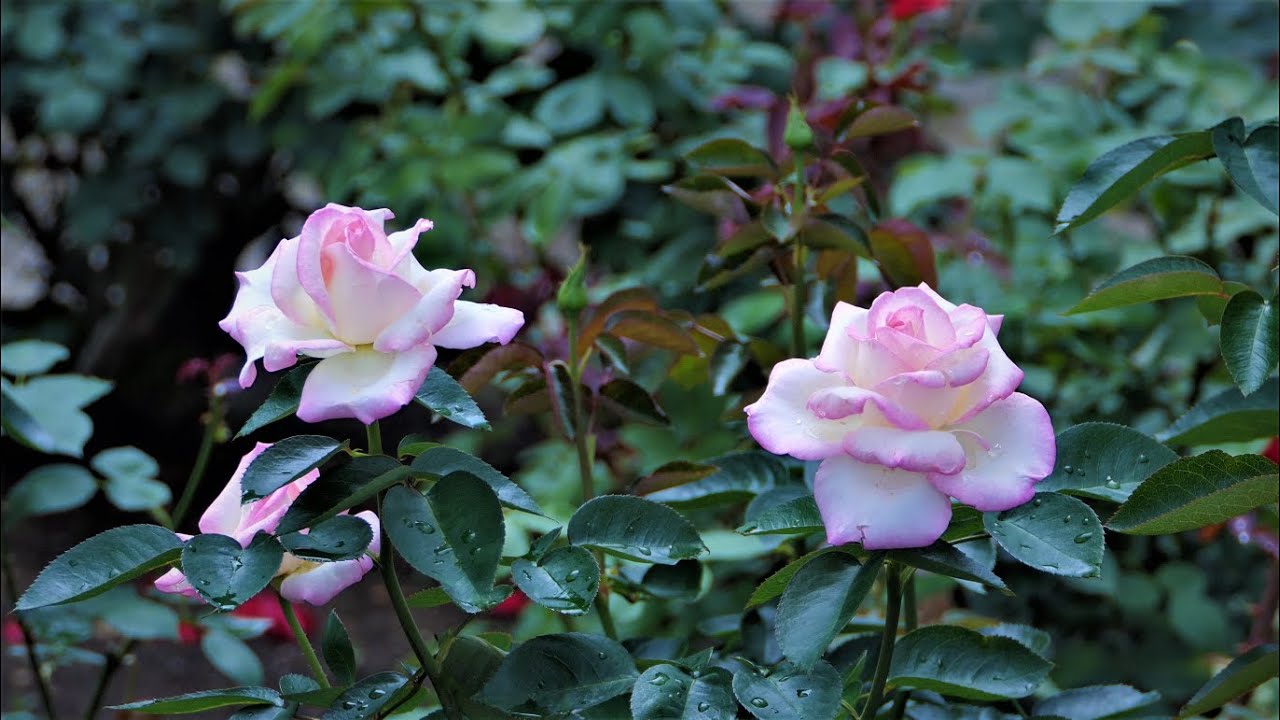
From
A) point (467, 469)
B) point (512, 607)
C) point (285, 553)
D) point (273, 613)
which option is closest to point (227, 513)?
point (285, 553)

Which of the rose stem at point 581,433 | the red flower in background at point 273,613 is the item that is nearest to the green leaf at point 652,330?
the rose stem at point 581,433

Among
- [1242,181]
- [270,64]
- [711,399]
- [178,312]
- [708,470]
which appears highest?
[1242,181]

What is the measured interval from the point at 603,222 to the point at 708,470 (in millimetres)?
1414

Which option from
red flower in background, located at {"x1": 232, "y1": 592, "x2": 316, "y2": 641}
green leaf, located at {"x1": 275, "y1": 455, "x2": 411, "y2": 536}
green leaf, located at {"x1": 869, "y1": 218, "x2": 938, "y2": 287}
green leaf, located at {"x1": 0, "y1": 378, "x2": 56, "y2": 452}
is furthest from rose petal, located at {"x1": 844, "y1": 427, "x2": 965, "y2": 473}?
red flower in background, located at {"x1": 232, "y1": 592, "x2": 316, "y2": 641}

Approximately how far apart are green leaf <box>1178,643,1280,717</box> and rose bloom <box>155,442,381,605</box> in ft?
1.49

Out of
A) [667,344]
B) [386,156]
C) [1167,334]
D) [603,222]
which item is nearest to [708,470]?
[667,344]

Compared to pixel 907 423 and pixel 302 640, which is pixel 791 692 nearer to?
pixel 907 423

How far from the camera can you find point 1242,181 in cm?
73

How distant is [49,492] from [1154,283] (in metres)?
0.86

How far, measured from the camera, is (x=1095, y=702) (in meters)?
0.81

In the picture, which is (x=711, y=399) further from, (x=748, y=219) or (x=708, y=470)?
(x=708, y=470)

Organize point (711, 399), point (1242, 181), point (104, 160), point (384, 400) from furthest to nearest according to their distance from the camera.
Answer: point (104, 160) → point (711, 399) → point (1242, 181) → point (384, 400)

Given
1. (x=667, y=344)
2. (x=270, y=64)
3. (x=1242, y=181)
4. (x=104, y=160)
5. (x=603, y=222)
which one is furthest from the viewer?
(x=104, y=160)

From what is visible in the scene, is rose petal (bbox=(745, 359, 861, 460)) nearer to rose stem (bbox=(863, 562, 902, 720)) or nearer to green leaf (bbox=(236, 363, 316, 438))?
rose stem (bbox=(863, 562, 902, 720))
